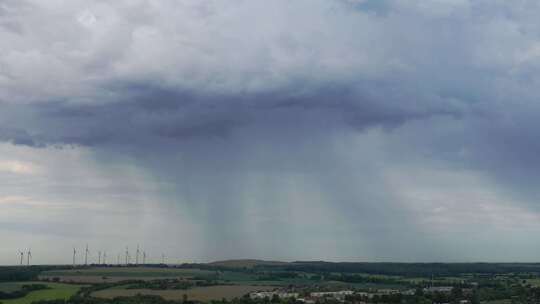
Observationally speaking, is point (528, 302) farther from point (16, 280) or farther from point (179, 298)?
point (16, 280)

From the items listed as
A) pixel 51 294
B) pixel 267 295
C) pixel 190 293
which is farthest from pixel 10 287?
pixel 267 295

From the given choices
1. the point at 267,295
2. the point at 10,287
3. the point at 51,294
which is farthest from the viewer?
the point at 10,287

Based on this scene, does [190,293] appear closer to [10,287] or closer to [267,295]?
[267,295]

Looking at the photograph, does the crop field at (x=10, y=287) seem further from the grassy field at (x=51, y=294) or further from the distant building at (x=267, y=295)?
the distant building at (x=267, y=295)

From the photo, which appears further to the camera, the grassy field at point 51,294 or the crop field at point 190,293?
the crop field at point 190,293

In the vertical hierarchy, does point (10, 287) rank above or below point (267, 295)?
above

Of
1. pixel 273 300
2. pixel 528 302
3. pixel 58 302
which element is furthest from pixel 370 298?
pixel 58 302

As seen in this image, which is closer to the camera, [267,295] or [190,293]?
[267,295]

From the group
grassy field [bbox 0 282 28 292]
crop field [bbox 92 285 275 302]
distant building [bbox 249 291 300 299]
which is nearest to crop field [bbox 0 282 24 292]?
grassy field [bbox 0 282 28 292]

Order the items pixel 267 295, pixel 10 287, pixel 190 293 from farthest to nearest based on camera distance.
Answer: pixel 10 287
pixel 190 293
pixel 267 295

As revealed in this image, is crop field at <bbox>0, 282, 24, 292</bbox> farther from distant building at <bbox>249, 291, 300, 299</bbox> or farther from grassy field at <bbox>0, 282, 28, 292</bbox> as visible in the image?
distant building at <bbox>249, 291, 300, 299</bbox>

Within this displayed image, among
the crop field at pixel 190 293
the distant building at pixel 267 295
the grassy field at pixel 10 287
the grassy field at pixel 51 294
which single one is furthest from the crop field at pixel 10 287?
the distant building at pixel 267 295

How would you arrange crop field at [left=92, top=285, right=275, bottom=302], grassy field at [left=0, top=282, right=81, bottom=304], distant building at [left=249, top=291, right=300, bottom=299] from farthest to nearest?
distant building at [left=249, top=291, right=300, bottom=299] < crop field at [left=92, top=285, right=275, bottom=302] < grassy field at [left=0, top=282, right=81, bottom=304]
